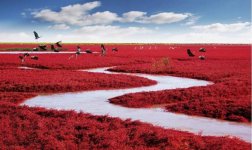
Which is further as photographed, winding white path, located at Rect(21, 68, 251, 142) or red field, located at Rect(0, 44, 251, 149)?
winding white path, located at Rect(21, 68, 251, 142)

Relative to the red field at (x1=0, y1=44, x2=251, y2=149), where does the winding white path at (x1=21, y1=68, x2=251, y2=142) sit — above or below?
below

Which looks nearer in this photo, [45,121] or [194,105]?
[45,121]

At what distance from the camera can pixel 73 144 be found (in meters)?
11.6

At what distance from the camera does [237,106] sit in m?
17.7

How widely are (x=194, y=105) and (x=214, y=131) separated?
4402 mm

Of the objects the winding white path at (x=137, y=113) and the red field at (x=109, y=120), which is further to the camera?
the winding white path at (x=137, y=113)

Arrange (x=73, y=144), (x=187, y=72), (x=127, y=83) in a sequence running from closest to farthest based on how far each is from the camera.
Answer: (x=73, y=144) → (x=127, y=83) → (x=187, y=72)

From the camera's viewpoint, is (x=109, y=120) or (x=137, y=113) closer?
(x=109, y=120)

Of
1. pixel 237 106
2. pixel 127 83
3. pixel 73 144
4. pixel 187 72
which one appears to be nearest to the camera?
pixel 73 144

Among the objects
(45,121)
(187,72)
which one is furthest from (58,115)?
(187,72)

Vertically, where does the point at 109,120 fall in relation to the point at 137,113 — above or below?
above

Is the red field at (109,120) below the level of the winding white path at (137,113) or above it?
above

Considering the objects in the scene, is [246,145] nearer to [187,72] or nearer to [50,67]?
[187,72]

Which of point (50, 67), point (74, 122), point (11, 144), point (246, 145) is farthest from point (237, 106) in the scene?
point (50, 67)
